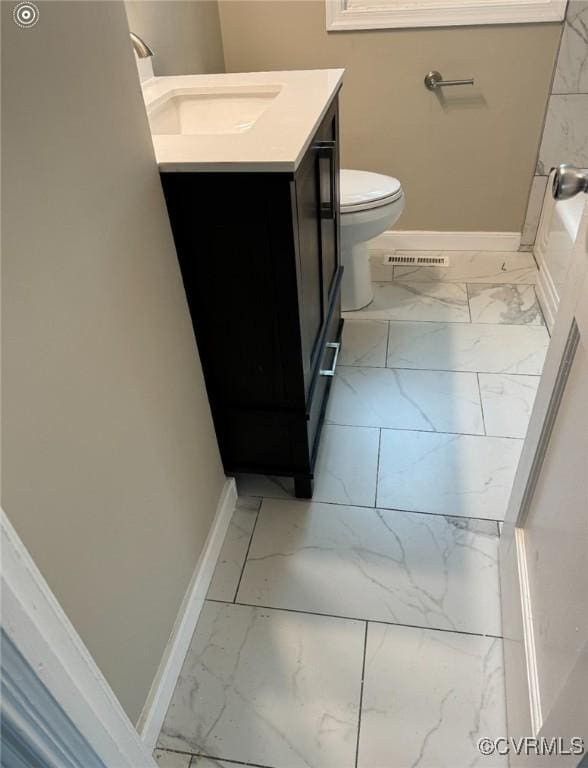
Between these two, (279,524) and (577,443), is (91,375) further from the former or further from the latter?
(279,524)

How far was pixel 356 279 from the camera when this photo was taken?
7.36 feet

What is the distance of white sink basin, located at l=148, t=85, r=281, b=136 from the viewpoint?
153 cm

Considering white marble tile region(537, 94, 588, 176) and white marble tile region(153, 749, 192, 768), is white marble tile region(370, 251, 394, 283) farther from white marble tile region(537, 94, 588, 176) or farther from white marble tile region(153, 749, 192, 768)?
white marble tile region(153, 749, 192, 768)

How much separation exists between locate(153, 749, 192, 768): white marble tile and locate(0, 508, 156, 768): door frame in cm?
32

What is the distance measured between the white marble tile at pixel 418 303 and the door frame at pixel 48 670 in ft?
5.75

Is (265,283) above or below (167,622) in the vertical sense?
above

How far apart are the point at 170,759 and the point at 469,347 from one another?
158cm

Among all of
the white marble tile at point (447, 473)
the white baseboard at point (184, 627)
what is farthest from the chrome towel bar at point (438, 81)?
the white baseboard at point (184, 627)

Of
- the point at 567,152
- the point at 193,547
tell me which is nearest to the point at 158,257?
the point at 193,547

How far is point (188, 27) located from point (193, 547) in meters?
1.74

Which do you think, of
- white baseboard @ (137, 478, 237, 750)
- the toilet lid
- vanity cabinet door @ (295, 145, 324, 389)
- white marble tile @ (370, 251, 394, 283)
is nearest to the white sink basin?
Answer: vanity cabinet door @ (295, 145, 324, 389)

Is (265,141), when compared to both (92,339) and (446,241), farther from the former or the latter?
(446,241)

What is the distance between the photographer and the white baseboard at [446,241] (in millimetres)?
2580

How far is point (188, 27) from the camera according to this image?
6.39ft
